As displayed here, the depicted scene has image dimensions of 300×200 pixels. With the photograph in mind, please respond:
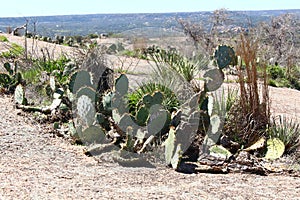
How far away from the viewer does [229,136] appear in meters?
6.18

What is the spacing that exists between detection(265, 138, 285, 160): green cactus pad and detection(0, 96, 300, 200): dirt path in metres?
0.53

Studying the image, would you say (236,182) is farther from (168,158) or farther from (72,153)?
(72,153)

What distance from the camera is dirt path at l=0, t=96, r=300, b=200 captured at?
439cm

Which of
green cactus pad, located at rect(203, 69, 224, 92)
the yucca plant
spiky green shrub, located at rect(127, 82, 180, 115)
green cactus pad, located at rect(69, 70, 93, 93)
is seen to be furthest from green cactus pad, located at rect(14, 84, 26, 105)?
the yucca plant

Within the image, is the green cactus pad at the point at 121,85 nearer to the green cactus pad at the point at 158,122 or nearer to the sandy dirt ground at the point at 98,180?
the green cactus pad at the point at 158,122

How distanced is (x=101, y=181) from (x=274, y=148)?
2.22 metres

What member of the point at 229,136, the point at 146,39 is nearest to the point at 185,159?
the point at 229,136

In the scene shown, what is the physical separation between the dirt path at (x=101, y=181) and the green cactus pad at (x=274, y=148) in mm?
529

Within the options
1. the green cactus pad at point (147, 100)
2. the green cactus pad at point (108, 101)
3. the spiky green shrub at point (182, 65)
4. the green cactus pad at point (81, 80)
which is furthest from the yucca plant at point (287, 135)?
the green cactus pad at point (81, 80)

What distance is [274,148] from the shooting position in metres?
5.86

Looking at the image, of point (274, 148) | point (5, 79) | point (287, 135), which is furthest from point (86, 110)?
point (5, 79)

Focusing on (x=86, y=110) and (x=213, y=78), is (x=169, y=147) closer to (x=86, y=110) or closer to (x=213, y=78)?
(x=86, y=110)

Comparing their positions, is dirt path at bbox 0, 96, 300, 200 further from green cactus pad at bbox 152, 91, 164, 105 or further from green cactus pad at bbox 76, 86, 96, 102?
green cactus pad at bbox 152, 91, 164, 105

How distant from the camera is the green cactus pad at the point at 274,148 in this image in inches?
226
